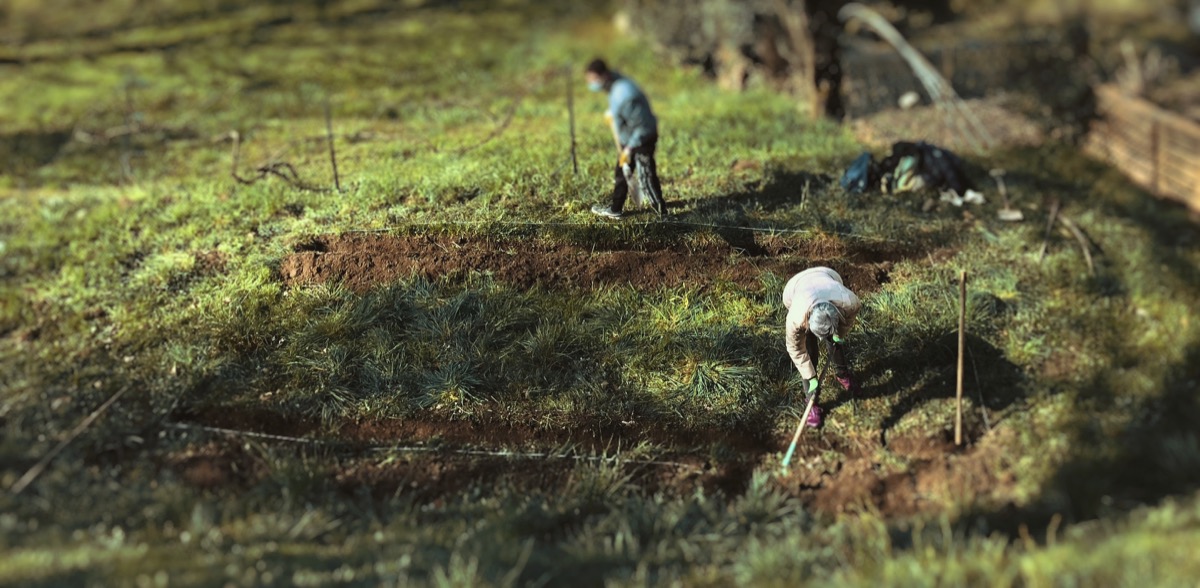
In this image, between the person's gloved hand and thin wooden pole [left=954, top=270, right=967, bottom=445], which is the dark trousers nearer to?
the person's gloved hand

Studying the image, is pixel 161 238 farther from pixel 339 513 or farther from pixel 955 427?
pixel 955 427

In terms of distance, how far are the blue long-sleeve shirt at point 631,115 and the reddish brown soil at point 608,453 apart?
2.19 m

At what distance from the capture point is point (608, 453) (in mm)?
5262

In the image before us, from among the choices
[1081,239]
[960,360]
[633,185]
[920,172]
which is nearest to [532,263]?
[633,185]

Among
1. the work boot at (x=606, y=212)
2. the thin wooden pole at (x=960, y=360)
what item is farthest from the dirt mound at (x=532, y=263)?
the thin wooden pole at (x=960, y=360)

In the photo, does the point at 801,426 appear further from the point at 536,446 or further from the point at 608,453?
the point at 536,446

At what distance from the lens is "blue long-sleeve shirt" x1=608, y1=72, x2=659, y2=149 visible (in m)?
5.95

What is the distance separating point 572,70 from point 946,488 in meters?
7.82

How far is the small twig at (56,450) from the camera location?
14.8 feet

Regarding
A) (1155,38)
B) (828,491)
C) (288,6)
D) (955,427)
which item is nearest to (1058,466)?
(955,427)

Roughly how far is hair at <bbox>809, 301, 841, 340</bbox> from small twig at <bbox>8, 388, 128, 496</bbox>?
441 centimetres

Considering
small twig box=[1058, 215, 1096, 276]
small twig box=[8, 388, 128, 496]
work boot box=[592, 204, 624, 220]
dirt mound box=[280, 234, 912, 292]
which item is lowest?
small twig box=[8, 388, 128, 496]

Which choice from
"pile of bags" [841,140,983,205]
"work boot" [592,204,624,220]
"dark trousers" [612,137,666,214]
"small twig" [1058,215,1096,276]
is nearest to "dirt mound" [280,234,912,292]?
"work boot" [592,204,624,220]

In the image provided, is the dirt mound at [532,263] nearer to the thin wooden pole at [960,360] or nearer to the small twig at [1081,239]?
the thin wooden pole at [960,360]
